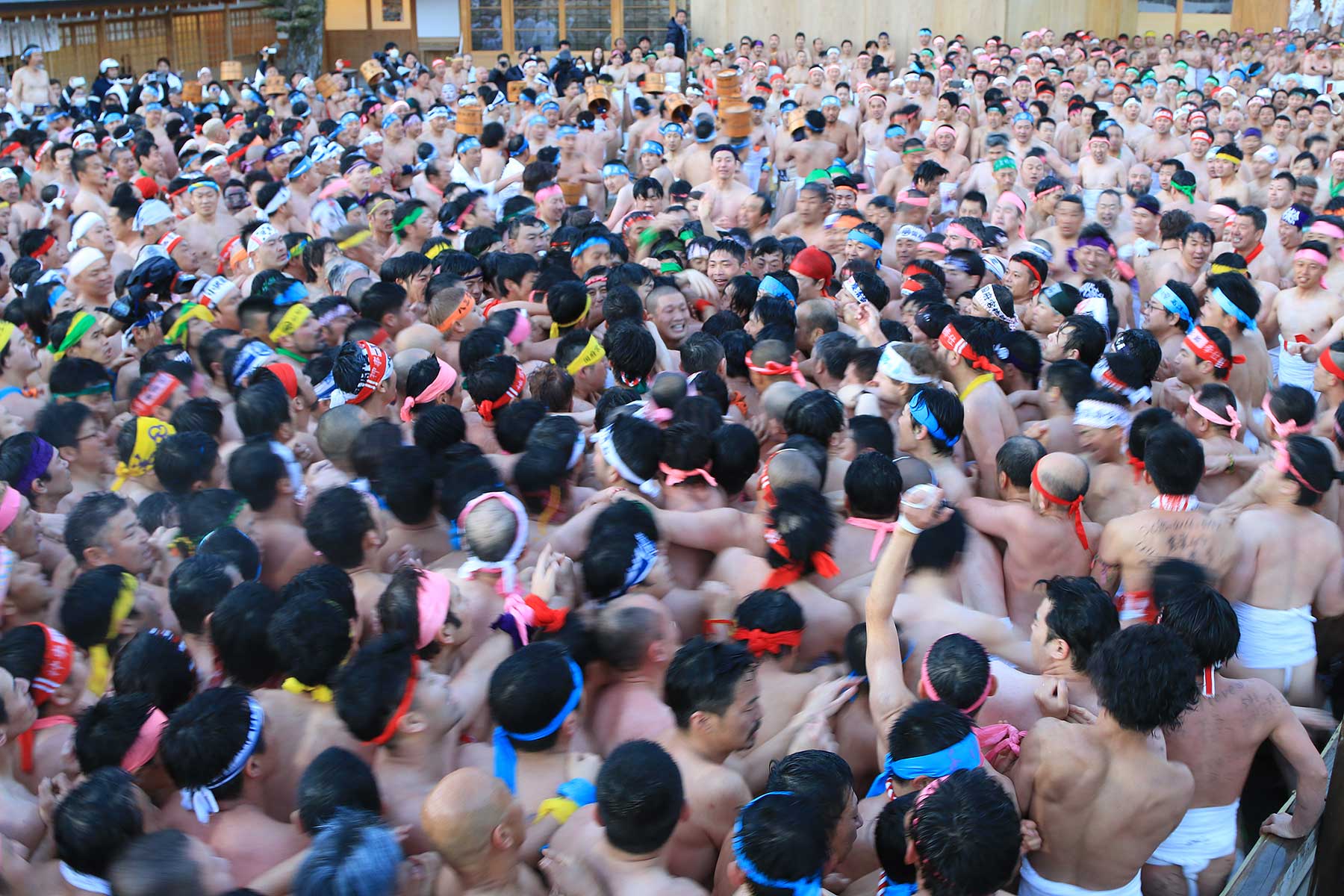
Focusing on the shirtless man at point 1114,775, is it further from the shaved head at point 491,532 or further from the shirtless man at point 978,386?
the shirtless man at point 978,386

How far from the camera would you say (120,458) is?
14.3ft

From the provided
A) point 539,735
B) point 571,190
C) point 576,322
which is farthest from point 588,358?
point 571,190

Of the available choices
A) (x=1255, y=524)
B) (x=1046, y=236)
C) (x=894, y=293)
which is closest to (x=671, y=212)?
(x=894, y=293)

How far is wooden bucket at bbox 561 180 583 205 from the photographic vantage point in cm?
980

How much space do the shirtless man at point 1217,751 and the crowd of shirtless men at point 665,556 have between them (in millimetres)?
12

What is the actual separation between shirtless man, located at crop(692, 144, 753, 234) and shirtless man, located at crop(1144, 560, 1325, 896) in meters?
6.13

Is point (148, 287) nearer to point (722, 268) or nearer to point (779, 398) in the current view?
point (722, 268)

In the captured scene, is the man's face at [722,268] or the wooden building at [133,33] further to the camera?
the wooden building at [133,33]

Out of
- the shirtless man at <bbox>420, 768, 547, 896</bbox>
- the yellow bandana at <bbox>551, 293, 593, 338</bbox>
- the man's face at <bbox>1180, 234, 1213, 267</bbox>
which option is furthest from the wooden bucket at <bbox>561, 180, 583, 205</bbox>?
the shirtless man at <bbox>420, 768, 547, 896</bbox>

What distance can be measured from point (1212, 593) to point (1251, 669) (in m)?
0.99

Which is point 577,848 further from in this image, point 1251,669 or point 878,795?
point 1251,669

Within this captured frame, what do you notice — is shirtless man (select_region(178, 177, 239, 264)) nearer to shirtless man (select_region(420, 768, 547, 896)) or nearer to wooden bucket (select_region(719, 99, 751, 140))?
wooden bucket (select_region(719, 99, 751, 140))

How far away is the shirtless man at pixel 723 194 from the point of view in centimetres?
874

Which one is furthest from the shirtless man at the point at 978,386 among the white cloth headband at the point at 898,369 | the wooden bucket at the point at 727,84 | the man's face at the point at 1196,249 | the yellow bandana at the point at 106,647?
the wooden bucket at the point at 727,84
